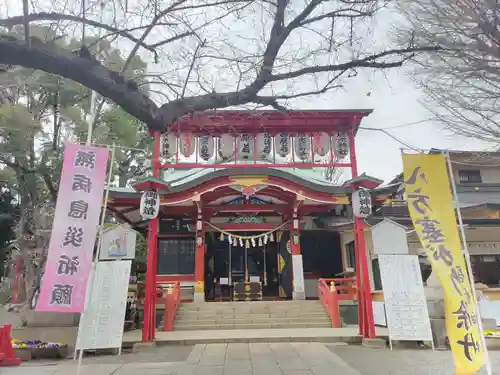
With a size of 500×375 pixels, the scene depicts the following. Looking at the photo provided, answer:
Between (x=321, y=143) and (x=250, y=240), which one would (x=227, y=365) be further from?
(x=250, y=240)

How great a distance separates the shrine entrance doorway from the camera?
51.5 ft

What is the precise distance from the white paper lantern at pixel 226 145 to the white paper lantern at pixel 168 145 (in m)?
1.44

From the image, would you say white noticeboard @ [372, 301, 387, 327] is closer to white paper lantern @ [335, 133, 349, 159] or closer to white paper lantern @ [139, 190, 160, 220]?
white paper lantern @ [335, 133, 349, 159]

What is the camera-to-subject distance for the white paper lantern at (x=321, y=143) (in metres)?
11.6

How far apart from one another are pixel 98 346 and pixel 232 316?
5371 millimetres

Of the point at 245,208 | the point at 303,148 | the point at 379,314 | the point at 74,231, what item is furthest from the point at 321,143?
the point at 74,231

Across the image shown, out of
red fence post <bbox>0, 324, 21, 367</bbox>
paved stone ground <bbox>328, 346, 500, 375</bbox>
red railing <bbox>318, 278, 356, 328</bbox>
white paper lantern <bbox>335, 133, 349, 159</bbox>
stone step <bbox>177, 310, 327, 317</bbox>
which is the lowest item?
paved stone ground <bbox>328, 346, 500, 375</bbox>

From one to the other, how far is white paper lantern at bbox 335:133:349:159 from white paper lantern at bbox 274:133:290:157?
1513mm

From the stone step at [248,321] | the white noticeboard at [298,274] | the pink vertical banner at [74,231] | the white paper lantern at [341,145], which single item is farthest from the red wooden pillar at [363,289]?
the pink vertical banner at [74,231]

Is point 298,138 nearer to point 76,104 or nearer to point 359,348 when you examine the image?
point 359,348

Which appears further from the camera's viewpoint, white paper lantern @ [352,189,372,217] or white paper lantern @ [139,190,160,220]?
white paper lantern @ [352,189,372,217]

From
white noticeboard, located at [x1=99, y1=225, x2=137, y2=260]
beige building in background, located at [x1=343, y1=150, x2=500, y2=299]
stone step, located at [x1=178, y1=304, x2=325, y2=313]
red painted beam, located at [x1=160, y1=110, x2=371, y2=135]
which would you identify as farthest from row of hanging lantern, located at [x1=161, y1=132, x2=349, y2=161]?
stone step, located at [x1=178, y1=304, x2=325, y2=313]

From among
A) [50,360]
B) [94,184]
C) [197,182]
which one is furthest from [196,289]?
[94,184]

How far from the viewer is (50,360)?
7898mm
